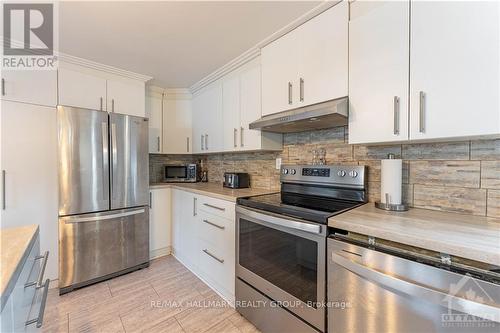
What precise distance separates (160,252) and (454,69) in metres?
3.22

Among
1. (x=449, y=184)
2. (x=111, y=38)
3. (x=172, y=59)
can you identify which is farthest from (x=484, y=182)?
(x=111, y=38)

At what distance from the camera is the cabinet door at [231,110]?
235 centimetres

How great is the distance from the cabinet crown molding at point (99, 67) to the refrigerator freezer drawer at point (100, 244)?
1.52 m

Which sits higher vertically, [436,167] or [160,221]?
[436,167]

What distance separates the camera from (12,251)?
33.9 inches

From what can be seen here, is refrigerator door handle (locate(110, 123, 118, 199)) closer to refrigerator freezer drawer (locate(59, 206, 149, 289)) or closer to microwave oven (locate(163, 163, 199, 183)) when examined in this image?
refrigerator freezer drawer (locate(59, 206, 149, 289))

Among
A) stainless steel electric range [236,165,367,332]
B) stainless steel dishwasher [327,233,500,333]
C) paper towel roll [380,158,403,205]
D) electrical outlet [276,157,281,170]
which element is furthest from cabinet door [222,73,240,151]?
stainless steel dishwasher [327,233,500,333]

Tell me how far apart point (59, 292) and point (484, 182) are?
10.9ft

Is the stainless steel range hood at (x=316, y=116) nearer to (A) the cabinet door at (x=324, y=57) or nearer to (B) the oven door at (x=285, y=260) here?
(A) the cabinet door at (x=324, y=57)

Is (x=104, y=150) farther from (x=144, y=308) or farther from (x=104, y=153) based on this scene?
(x=144, y=308)

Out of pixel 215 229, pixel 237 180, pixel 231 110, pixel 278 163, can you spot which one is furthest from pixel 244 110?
pixel 215 229

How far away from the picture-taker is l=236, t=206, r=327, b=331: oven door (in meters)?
1.23

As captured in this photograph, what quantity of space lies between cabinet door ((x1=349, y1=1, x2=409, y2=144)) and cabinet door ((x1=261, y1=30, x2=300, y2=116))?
1.43 ft

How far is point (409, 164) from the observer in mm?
1451
